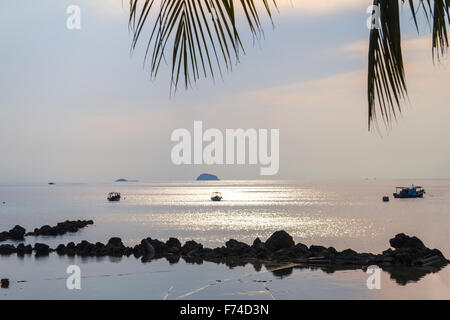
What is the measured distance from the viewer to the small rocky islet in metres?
30.9

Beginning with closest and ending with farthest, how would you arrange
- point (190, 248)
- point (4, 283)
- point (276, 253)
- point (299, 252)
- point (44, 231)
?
point (4, 283) < point (299, 252) < point (276, 253) < point (190, 248) < point (44, 231)

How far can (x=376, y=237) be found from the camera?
5816 cm

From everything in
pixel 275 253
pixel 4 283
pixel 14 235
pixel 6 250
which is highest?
pixel 275 253

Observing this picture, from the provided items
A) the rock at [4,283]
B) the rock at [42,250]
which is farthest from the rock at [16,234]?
the rock at [4,283]

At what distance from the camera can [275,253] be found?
32.6m

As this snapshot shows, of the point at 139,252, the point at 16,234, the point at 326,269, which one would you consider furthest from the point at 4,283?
the point at 16,234

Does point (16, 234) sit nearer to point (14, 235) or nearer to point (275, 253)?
point (14, 235)

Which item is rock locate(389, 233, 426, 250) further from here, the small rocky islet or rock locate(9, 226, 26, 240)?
rock locate(9, 226, 26, 240)

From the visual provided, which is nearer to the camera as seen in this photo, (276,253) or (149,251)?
(276,253)

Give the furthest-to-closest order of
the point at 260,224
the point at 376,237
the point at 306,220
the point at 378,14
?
the point at 306,220 → the point at 260,224 → the point at 376,237 → the point at 378,14
